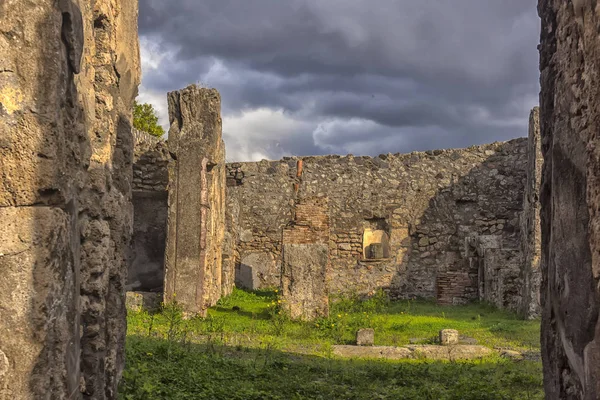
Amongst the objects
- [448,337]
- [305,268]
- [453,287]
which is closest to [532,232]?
[453,287]

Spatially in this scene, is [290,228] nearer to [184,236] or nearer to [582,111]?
[184,236]

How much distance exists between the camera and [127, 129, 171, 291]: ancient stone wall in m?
14.0

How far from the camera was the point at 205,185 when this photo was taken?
12.1m

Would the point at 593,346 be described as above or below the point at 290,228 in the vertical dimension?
below

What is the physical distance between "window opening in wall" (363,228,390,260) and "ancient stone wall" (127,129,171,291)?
18.1ft

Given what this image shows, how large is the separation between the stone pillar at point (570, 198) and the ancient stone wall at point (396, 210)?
1257cm

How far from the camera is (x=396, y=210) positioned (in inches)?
671

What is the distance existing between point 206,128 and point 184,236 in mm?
2052

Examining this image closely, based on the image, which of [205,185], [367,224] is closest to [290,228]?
[205,185]

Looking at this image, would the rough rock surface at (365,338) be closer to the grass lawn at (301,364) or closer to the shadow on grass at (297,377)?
the grass lawn at (301,364)

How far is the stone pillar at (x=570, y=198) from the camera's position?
8.63ft

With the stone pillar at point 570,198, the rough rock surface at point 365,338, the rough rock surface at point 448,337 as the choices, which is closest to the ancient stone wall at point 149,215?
the rough rock surface at point 365,338

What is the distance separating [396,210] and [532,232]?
4.56 meters

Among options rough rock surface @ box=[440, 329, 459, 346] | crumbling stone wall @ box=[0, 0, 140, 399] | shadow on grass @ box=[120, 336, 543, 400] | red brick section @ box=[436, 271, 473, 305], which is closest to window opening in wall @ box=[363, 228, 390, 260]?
red brick section @ box=[436, 271, 473, 305]
